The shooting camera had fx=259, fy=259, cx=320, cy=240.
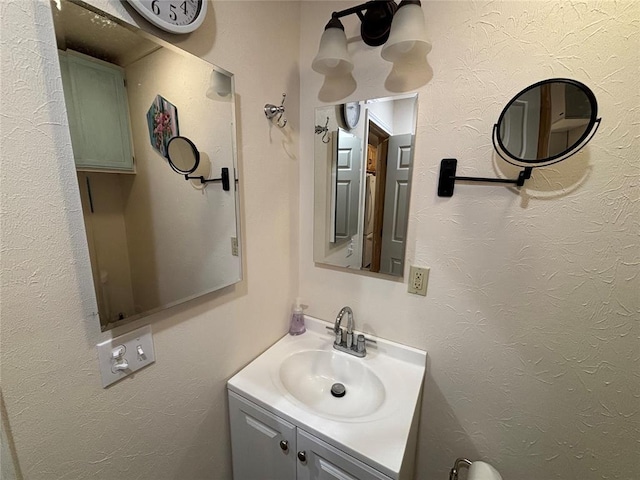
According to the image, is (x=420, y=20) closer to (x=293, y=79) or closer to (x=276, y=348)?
(x=293, y=79)

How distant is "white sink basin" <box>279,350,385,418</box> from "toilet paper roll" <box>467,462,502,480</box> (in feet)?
1.02

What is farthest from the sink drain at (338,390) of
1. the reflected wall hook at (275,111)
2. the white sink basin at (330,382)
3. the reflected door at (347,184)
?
the reflected wall hook at (275,111)

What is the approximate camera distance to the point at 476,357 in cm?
96

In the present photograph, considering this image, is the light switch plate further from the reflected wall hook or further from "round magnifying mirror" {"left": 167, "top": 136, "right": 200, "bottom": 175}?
the reflected wall hook

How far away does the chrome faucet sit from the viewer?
Result: 1.09 m

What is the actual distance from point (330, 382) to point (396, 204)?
798 mm

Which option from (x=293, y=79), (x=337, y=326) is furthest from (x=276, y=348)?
(x=293, y=79)

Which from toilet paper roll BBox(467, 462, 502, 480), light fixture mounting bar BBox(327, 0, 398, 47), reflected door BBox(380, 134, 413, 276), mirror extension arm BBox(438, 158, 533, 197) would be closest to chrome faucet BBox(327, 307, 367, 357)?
reflected door BBox(380, 134, 413, 276)

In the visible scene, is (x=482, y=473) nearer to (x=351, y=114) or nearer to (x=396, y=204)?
(x=396, y=204)

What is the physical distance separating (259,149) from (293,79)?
372 millimetres

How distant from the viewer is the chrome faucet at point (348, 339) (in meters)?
1.09

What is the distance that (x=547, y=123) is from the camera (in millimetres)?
723

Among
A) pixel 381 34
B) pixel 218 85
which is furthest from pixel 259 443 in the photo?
pixel 381 34

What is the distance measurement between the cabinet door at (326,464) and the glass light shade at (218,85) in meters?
1.07
